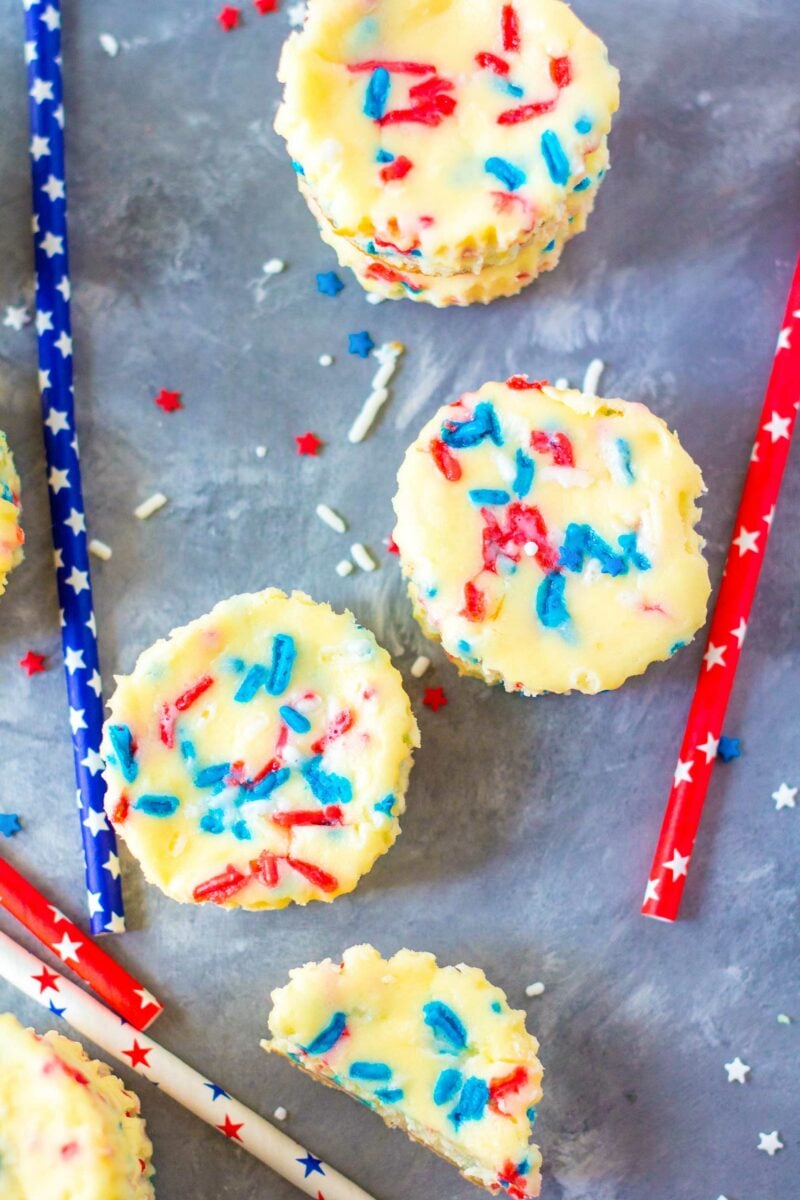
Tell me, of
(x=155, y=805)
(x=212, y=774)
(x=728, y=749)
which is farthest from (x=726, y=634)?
(x=155, y=805)

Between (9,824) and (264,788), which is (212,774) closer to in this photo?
(264,788)

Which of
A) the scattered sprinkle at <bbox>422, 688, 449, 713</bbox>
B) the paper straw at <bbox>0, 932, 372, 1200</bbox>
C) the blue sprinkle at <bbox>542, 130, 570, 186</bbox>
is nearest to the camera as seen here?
the blue sprinkle at <bbox>542, 130, 570, 186</bbox>

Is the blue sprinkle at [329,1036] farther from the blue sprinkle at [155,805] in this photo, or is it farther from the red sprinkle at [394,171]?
the red sprinkle at [394,171]

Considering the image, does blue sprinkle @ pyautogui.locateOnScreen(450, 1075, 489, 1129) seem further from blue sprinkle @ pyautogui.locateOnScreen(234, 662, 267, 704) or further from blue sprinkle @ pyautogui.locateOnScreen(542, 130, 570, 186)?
blue sprinkle @ pyautogui.locateOnScreen(542, 130, 570, 186)

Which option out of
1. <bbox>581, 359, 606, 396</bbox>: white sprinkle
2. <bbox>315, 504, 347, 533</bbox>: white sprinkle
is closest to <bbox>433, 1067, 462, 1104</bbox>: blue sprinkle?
<bbox>315, 504, 347, 533</bbox>: white sprinkle

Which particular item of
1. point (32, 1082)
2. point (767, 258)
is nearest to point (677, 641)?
point (767, 258)

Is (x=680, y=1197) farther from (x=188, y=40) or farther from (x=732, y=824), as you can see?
(x=188, y=40)

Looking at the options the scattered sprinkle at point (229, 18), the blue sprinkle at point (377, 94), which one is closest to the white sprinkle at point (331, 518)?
the blue sprinkle at point (377, 94)
